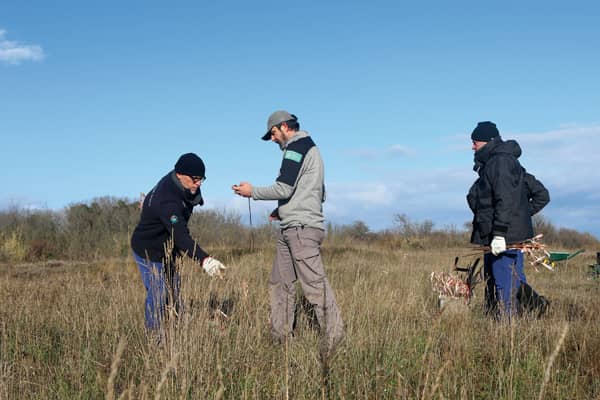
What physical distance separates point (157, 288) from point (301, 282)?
121 centimetres

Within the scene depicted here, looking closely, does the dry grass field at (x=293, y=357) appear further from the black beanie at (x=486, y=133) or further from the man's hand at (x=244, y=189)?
the black beanie at (x=486, y=133)

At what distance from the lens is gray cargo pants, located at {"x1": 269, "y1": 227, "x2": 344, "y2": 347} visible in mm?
5082

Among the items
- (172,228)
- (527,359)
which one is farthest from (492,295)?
(172,228)

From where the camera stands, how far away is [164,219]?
5.20 meters

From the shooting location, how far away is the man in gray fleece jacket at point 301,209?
5.14 m

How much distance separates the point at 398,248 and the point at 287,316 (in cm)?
1638

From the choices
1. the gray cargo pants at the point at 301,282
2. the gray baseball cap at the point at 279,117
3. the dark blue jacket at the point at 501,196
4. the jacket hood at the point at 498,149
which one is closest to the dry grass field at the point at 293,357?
the gray cargo pants at the point at 301,282

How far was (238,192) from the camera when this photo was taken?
5207mm

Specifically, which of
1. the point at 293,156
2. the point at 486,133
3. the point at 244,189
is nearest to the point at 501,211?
the point at 486,133

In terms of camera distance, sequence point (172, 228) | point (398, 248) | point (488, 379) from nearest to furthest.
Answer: point (488, 379) → point (172, 228) → point (398, 248)

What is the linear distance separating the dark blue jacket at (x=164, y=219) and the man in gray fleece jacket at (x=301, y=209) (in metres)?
0.53

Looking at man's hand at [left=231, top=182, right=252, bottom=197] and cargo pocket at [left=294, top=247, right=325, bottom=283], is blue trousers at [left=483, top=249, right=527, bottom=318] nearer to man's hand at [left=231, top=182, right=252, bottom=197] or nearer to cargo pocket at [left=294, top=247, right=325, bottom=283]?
cargo pocket at [left=294, top=247, right=325, bottom=283]

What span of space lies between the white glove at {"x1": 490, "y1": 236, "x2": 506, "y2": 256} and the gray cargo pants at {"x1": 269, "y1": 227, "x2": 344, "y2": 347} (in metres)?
1.69

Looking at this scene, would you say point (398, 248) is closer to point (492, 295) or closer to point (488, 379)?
point (492, 295)
